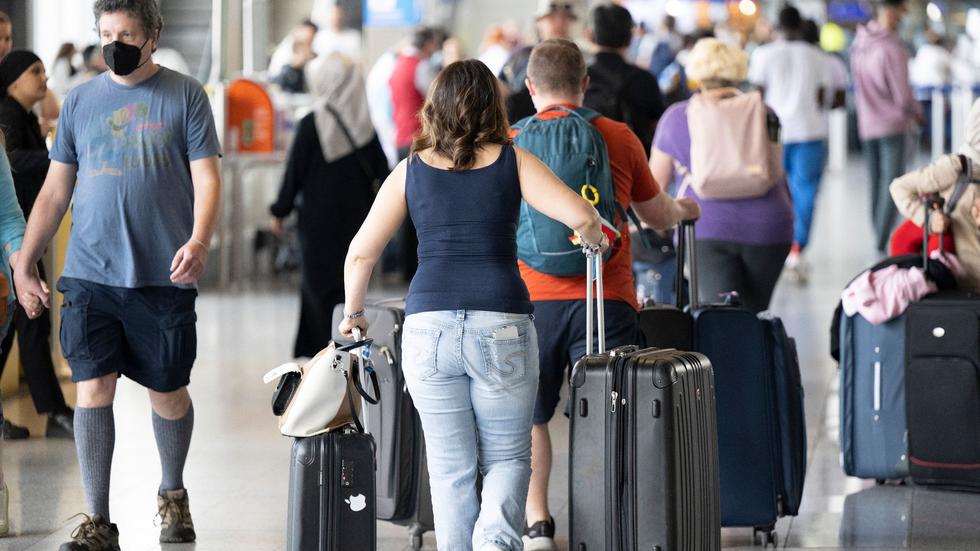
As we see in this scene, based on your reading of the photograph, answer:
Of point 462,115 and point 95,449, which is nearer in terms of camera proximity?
point 462,115

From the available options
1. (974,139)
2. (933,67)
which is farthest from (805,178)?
(933,67)

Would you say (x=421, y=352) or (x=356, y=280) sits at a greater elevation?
(x=356, y=280)

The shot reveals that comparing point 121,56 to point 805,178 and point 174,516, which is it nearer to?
point 174,516

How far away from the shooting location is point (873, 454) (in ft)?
18.9

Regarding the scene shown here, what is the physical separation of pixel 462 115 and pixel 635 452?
0.95 meters

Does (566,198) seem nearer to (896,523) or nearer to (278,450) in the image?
(896,523)

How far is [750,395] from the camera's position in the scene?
4961mm

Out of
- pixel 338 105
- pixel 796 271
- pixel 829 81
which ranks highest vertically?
pixel 829 81

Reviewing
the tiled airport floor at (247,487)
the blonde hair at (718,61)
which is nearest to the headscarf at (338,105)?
the tiled airport floor at (247,487)

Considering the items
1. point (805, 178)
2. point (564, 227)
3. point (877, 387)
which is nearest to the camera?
→ point (564, 227)

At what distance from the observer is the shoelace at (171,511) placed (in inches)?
198

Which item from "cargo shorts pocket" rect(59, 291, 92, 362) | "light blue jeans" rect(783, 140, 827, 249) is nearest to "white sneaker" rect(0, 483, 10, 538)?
"cargo shorts pocket" rect(59, 291, 92, 362)

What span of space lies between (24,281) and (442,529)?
1604mm

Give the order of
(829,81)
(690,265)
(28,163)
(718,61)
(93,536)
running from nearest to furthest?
(93,536), (690,265), (718,61), (28,163), (829,81)
